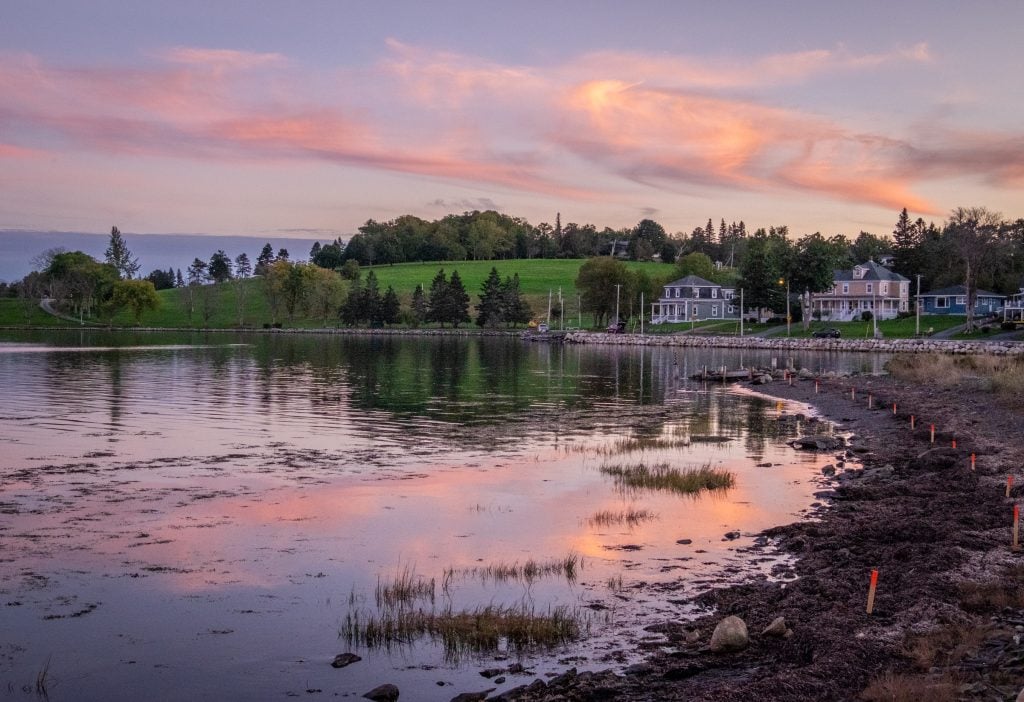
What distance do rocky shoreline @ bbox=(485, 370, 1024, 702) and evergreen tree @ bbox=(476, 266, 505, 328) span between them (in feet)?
542

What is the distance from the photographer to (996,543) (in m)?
19.4

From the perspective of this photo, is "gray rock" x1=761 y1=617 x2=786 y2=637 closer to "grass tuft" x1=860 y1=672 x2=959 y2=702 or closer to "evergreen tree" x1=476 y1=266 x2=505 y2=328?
"grass tuft" x1=860 y1=672 x2=959 y2=702

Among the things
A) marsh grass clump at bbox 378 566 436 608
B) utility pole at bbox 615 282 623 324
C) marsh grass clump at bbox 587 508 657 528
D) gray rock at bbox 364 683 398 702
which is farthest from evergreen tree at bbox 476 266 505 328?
gray rock at bbox 364 683 398 702

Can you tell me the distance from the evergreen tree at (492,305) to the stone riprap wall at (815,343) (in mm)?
29033

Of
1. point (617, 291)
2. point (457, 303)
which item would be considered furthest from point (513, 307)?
point (617, 291)

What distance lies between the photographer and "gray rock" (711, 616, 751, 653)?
14.2 m

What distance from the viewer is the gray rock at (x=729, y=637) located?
46.7 ft

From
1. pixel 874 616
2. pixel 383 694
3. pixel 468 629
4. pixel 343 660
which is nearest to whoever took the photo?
pixel 383 694

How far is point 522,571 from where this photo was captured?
19.0 metres

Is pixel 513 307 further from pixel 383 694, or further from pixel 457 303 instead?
pixel 383 694

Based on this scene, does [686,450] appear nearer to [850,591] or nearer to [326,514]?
[326,514]

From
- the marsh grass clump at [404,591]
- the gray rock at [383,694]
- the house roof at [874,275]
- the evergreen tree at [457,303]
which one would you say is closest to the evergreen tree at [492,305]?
the evergreen tree at [457,303]

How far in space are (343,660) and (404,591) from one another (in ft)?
10.3

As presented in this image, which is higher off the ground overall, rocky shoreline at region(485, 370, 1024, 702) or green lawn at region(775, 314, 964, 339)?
green lawn at region(775, 314, 964, 339)
